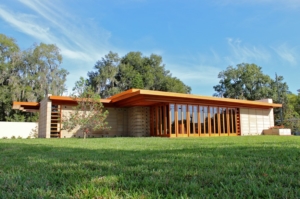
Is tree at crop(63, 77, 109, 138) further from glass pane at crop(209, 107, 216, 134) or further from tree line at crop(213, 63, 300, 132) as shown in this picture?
tree line at crop(213, 63, 300, 132)

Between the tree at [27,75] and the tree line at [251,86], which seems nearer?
the tree at [27,75]

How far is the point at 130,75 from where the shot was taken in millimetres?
30719

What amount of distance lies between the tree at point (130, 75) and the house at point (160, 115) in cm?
1225

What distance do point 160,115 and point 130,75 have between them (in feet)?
51.8

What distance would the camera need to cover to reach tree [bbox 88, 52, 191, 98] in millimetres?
30312

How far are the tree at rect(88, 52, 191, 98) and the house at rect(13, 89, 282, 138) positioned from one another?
12.3 m

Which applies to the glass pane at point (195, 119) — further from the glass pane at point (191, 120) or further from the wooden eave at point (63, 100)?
the wooden eave at point (63, 100)

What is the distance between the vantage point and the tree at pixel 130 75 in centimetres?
3031

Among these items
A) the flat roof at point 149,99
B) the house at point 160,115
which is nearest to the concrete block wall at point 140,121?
the house at point 160,115

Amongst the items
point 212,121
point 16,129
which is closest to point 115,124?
point 212,121

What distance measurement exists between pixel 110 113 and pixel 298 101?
98.4 ft

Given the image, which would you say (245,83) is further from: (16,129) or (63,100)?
(16,129)

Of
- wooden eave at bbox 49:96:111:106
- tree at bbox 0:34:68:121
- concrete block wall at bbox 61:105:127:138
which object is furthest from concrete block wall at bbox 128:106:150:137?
tree at bbox 0:34:68:121

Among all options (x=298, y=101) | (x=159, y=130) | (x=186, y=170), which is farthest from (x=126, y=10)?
(x=298, y=101)
